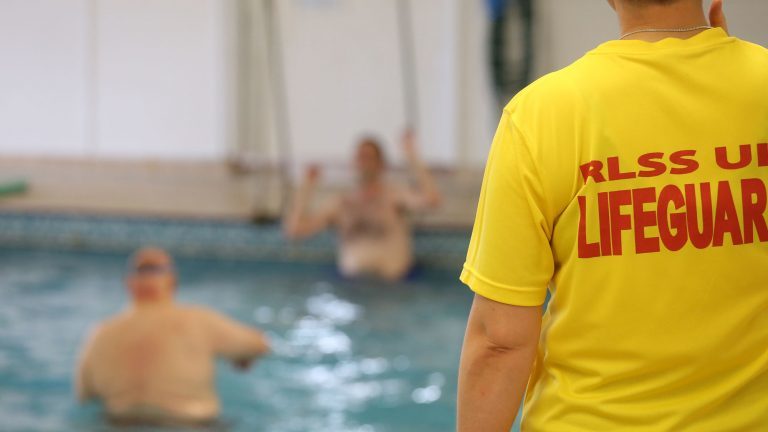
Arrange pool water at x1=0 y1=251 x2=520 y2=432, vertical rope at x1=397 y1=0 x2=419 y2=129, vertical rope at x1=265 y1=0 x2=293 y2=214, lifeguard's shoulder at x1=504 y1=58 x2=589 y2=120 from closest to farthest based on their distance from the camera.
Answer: lifeguard's shoulder at x1=504 y1=58 x2=589 y2=120, pool water at x1=0 y1=251 x2=520 y2=432, vertical rope at x1=265 y1=0 x2=293 y2=214, vertical rope at x1=397 y1=0 x2=419 y2=129

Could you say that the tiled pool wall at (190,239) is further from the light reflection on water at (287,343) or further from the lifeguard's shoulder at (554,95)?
the lifeguard's shoulder at (554,95)

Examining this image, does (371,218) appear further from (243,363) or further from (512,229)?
(512,229)

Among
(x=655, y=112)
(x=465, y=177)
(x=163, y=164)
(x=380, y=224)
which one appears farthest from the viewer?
(x=163, y=164)

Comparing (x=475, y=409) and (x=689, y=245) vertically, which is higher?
(x=689, y=245)

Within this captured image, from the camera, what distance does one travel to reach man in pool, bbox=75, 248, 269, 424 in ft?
11.0

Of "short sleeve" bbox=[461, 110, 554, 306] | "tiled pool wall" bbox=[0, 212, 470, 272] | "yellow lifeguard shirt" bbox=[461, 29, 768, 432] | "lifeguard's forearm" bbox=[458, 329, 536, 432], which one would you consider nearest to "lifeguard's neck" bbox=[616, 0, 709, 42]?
"yellow lifeguard shirt" bbox=[461, 29, 768, 432]

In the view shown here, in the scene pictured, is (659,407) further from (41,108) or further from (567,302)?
(41,108)

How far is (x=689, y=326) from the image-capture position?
112 cm

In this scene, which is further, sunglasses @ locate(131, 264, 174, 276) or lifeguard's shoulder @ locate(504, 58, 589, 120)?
sunglasses @ locate(131, 264, 174, 276)

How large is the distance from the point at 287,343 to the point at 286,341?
0.03 meters

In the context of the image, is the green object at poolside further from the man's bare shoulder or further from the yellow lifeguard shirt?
the yellow lifeguard shirt

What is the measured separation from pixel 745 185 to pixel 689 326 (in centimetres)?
16

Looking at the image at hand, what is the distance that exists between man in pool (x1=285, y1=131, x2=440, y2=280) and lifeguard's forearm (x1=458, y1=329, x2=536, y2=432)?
5115 mm

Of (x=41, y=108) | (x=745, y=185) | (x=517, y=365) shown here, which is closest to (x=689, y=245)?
(x=745, y=185)
